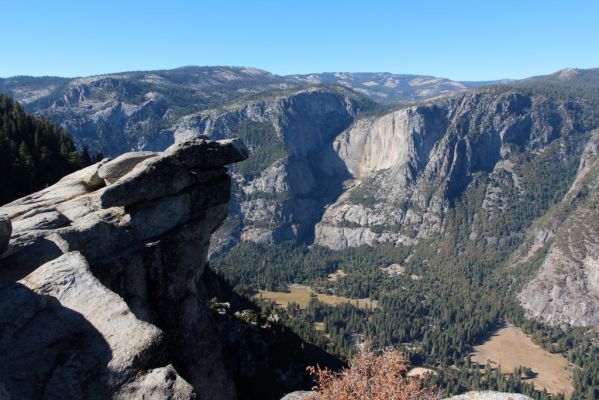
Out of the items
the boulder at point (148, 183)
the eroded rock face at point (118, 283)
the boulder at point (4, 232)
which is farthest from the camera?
the boulder at point (148, 183)

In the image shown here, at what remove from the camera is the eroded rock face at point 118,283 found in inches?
680

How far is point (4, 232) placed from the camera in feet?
73.7

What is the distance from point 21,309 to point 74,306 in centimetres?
204

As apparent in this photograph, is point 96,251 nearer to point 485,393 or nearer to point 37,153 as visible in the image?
point 485,393

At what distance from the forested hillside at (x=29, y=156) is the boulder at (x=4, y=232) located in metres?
52.5

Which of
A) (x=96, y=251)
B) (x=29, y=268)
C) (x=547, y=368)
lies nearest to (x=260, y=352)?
(x=96, y=251)

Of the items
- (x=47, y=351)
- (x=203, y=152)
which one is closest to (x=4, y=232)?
(x=47, y=351)

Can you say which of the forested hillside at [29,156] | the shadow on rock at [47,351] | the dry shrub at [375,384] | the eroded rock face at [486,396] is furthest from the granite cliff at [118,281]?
the forested hillside at [29,156]

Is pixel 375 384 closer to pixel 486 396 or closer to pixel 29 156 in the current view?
pixel 486 396

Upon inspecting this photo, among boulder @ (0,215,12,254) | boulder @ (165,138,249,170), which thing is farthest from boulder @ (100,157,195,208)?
boulder @ (0,215,12,254)

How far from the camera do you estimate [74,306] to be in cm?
1989

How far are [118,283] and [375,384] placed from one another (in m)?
16.8

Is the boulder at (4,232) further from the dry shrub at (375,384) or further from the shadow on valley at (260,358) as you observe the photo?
the shadow on valley at (260,358)

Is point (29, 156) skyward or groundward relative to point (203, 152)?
groundward
